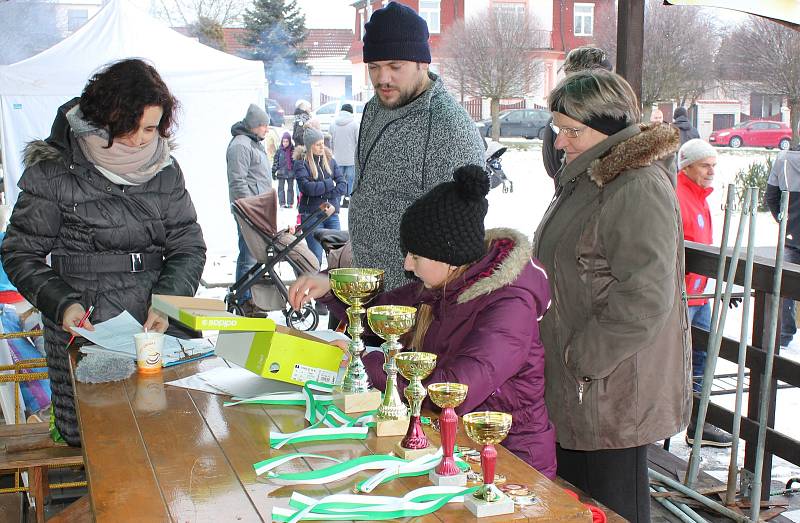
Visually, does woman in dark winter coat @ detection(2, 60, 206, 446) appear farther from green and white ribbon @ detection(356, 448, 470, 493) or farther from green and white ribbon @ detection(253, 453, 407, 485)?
green and white ribbon @ detection(356, 448, 470, 493)

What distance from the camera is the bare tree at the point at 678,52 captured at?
6293 millimetres

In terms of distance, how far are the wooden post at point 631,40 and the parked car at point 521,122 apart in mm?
7720

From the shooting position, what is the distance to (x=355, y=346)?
190cm

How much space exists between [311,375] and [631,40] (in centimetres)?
247

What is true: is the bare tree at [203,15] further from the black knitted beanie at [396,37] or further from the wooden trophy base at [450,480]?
the wooden trophy base at [450,480]

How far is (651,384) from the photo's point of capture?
2312 mm

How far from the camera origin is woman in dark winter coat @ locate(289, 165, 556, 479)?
73.5 inches

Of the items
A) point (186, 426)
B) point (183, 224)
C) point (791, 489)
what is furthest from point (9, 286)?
point (791, 489)

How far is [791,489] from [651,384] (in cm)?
163

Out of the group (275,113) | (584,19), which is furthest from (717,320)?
(275,113)

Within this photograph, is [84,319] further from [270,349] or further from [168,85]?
[168,85]

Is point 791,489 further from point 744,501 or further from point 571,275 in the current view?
point 571,275

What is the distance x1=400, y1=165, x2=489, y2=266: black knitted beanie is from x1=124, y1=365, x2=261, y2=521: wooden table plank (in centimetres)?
62

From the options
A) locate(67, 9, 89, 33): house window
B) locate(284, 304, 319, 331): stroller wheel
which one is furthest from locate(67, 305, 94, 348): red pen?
locate(67, 9, 89, 33): house window
